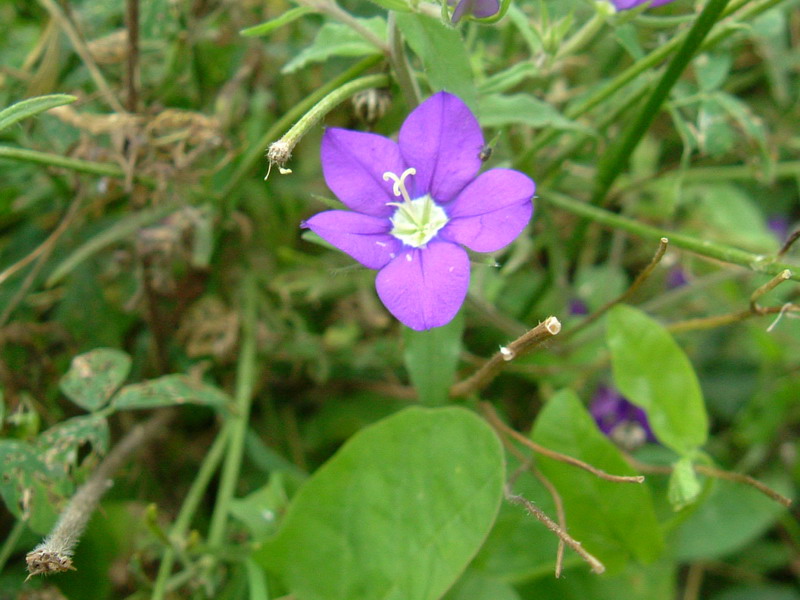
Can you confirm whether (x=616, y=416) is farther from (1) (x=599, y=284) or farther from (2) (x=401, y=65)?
(2) (x=401, y=65)

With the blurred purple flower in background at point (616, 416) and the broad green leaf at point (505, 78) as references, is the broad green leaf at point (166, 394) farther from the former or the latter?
the blurred purple flower in background at point (616, 416)

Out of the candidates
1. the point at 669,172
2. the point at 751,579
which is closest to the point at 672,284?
the point at 669,172

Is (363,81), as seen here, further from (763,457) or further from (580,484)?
(763,457)

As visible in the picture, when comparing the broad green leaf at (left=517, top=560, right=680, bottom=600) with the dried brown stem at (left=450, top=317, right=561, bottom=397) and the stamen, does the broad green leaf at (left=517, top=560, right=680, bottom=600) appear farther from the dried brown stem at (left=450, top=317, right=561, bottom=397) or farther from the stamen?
the stamen

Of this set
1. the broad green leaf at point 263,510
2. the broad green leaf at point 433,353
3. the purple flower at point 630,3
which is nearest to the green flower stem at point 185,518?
the broad green leaf at point 263,510

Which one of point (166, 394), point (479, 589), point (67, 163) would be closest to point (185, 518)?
point (166, 394)

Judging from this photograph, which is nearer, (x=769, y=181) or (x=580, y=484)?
(x=580, y=484)
